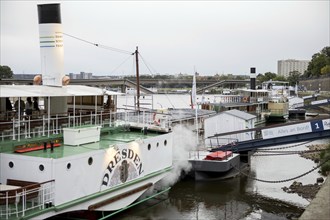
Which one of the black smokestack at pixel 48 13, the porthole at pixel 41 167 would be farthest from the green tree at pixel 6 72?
the porthole at pixel 41 167

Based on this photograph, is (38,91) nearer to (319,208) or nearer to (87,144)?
(87,144)

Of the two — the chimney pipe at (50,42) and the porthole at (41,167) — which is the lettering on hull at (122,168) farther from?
the chimney pipe at (50,42)

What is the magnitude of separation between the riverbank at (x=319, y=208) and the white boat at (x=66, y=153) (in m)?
6.90

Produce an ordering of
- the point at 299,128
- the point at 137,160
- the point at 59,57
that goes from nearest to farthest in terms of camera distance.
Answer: the point at 137,160 < the point at 59,57 < the point at 299,128

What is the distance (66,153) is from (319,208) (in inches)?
350

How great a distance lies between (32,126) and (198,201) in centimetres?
927

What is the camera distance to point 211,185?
23844 mm

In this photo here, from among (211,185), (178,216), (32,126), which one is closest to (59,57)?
(32,126)

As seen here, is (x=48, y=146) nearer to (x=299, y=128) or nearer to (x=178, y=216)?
(x=178, y=216)

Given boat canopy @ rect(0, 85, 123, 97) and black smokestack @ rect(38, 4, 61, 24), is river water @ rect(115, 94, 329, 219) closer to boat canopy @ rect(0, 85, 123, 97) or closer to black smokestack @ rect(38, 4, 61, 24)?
boat canopy @ rect(0, 85, 123, 97)

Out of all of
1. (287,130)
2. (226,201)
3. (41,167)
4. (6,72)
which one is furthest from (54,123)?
(6,72)

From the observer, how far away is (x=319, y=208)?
14461 mm

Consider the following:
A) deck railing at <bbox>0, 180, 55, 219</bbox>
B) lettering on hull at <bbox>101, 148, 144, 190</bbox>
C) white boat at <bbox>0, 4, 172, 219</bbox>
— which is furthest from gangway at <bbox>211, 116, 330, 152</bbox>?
deck railing at <bbox>0, 180, 55, 219</bbox>

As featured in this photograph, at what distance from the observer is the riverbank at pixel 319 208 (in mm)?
13533
